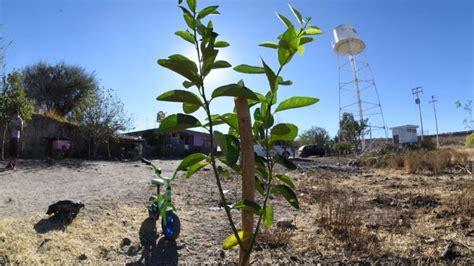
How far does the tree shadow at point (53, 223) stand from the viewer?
411 cm

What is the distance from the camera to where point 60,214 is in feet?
14.7

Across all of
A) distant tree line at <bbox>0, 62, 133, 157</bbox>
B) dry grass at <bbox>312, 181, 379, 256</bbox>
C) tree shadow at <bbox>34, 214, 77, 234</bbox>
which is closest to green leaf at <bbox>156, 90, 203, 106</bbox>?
dry grass at <bbox>312, 181, 379, 256</bbox>

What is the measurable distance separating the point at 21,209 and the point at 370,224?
459cm

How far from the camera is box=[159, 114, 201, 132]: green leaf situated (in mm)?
1041

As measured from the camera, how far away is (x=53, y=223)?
4.30 m

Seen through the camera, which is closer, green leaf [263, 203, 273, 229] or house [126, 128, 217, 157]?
green leaf [263, 203, 273, 229]

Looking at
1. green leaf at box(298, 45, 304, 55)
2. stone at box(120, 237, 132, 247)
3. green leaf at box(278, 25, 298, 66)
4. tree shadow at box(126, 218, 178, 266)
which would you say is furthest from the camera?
stone at box(120, 237, 132, 247)

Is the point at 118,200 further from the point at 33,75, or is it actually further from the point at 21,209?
the point at 33,75

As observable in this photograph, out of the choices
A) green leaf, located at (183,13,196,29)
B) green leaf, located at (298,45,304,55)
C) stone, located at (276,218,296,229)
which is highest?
green leaf, located at (183,13,196,29)

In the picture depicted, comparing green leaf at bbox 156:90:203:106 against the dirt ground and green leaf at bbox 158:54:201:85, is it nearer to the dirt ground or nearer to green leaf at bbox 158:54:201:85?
green leaf at bbox 158:54:201:85

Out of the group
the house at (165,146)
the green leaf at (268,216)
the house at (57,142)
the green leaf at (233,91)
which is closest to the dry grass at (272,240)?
the green leaf at (268,216)

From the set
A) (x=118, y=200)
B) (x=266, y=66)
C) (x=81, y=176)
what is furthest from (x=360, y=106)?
(x=266, y=66)

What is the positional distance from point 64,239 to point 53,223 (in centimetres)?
56

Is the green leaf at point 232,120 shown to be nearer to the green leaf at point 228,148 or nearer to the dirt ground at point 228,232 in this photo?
the green leaf at point 228,148
